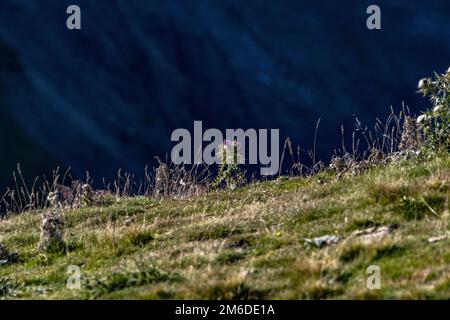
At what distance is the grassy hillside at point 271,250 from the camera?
23.5ft

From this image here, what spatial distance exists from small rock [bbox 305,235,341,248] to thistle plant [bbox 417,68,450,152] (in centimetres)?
471

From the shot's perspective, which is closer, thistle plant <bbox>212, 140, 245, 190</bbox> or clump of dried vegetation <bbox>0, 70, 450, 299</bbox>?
clump of dried vegetation <bbox>0, 70, 450, 299</bbox>

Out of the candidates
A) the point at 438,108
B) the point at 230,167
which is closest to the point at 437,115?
the point at 438,108

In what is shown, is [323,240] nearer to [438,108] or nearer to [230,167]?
[438,108]

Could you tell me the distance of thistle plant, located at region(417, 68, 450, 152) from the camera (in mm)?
12539

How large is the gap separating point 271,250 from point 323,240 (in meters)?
0.56

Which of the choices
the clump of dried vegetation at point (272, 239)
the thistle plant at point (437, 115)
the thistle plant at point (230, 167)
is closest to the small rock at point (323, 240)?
the clump of dried vegetation at point (272, 239)

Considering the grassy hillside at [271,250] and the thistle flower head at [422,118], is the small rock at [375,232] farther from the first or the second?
the thistle flower head at [422,118]

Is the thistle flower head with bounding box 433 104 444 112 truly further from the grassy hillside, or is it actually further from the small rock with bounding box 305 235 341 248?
the small rock with bounding box 305 235 341 248

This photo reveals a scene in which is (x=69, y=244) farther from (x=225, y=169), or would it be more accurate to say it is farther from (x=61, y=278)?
(x=225, y=169)

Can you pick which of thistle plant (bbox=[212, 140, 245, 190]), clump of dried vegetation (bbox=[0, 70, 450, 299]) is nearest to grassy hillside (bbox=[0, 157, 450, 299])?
clump of dried vegetation (bbox=[0, 70, 450, 299])

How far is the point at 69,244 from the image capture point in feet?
34.8
